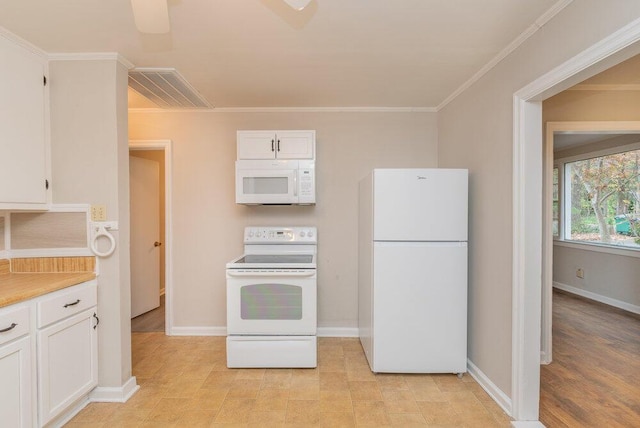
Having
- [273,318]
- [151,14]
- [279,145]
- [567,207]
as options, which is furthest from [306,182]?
[567,207]

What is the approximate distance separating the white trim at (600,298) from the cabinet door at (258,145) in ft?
15.9

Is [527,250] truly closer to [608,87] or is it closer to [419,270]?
[419,270]

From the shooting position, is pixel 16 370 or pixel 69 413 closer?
pixel 16 370

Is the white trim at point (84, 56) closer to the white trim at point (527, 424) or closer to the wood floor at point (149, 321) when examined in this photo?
the wood floor at point (149, 321)

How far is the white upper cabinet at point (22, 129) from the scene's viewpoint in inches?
73.5

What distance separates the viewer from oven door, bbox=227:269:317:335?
8.48 ft

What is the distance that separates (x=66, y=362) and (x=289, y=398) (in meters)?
1.39

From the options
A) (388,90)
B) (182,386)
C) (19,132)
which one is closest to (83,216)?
(19,132)

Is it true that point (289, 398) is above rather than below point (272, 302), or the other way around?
below

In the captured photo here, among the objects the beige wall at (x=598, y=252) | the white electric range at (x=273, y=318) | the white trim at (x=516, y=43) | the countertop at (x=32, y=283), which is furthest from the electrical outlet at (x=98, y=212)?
the beige wall at (x=598, y=252)

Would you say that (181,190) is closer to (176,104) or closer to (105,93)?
(176,104)

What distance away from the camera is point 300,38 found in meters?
1.96

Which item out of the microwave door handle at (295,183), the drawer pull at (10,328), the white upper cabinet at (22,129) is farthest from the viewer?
the microwave door handle at (295,183)

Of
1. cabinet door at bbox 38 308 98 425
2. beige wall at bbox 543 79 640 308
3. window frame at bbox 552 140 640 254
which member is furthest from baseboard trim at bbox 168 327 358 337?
window frame at bbox 552 140 640 254
